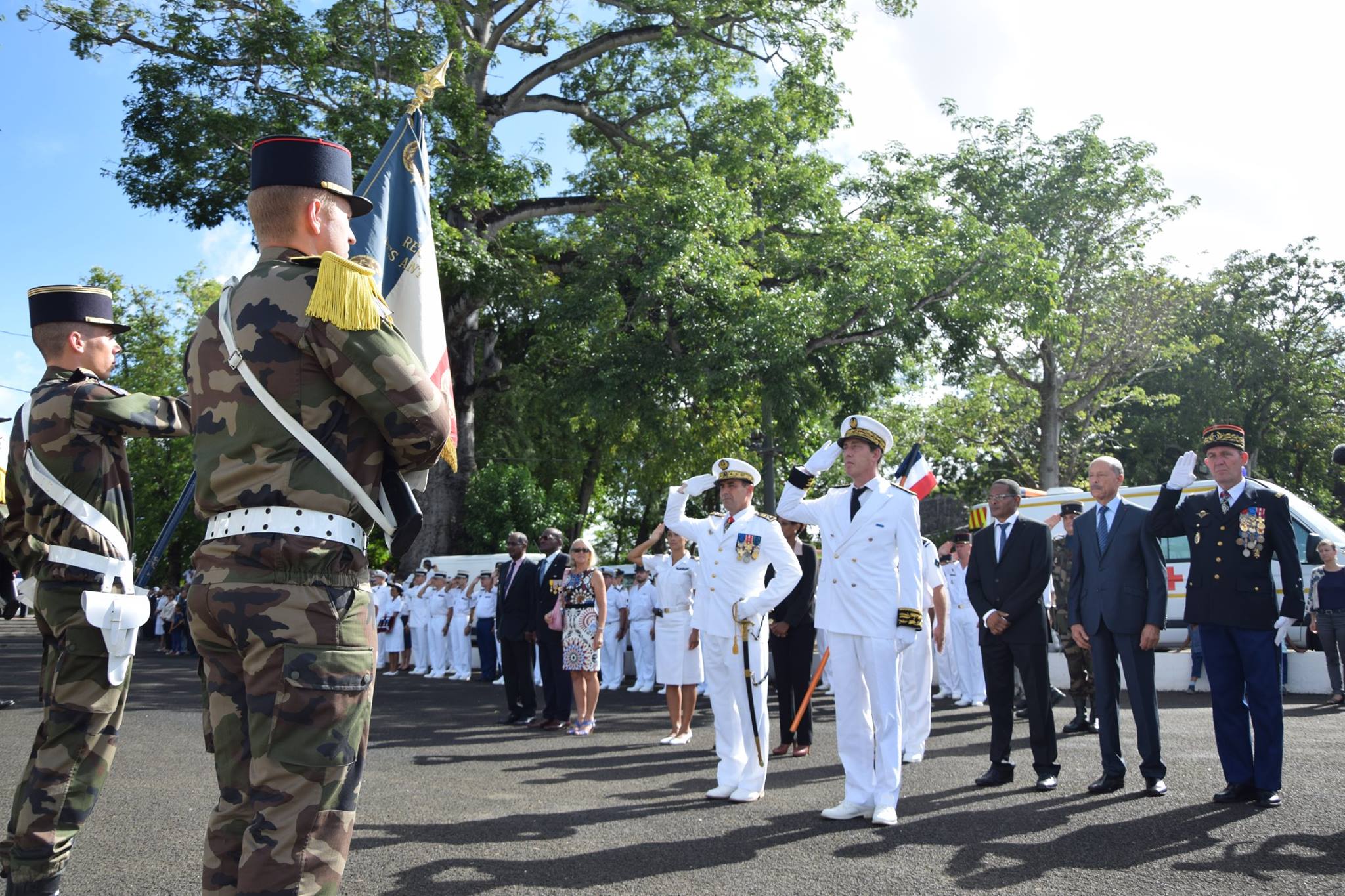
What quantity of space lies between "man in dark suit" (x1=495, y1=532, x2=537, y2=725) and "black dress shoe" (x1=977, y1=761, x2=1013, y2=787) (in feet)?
18.9

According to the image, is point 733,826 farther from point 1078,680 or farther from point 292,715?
point 1078,680

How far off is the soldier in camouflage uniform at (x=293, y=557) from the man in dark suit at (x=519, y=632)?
8906 mm

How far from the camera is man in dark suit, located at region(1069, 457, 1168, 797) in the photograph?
698 centimetres

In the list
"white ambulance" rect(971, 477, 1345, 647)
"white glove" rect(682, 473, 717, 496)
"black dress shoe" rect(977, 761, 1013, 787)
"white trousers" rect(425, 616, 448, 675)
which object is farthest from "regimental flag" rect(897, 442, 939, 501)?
"white trousers" rect(425, 616, 448, 675)

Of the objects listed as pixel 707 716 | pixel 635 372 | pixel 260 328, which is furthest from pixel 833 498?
pixel 635 372

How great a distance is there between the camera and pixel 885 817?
19.8ft

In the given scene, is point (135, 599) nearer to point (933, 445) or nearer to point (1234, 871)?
point (1234, 871)

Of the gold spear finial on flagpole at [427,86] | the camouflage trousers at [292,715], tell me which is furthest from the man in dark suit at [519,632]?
the camouflage trousers at [292,715]

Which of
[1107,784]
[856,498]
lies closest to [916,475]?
[856,498]

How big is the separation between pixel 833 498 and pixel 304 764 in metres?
4.68

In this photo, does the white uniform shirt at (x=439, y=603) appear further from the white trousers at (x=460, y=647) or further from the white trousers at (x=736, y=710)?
the white trousers at (x=736, y=710)

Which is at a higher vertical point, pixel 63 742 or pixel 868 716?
pixel 63 742

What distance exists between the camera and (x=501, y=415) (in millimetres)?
31688

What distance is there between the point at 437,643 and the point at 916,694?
12.8 metres
